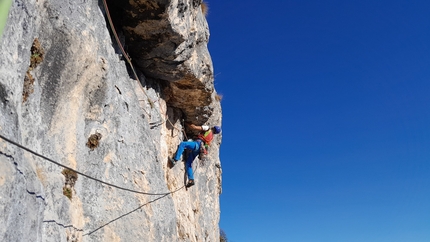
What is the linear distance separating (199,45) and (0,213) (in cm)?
898

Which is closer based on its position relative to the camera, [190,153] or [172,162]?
[172,162]

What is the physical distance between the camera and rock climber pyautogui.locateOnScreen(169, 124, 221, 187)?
44.7 feet

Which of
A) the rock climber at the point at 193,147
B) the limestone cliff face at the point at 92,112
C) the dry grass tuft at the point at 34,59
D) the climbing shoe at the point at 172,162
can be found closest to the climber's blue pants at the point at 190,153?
the rock climber at the point at 193,147

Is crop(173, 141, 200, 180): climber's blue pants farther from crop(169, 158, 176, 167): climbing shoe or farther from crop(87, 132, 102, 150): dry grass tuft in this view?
crop(87, 132, 102, 150): dry grass tuft

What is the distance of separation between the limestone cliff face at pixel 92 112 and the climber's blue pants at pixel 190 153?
41 cm

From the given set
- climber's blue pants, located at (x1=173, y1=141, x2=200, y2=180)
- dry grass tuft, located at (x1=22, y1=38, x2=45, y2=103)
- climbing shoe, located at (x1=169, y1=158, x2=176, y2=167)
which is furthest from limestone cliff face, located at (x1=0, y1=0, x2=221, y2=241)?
climber's blue pants, located at (x1=173, y1=141, x2=200, y2=180)

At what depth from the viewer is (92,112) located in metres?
8.45

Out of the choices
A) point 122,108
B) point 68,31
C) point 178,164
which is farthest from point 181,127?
point 68,31

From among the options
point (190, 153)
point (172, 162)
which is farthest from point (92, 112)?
point (190, 153)

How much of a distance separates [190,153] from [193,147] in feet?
1.93

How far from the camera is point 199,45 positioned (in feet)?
41.4

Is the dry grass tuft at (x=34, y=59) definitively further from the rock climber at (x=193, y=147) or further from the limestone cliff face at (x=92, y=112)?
the rock climber at (x=193, y=147)

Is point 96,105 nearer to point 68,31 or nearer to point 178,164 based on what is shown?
point 68,31

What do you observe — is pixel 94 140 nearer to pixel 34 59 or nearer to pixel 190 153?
pixel 34 59
